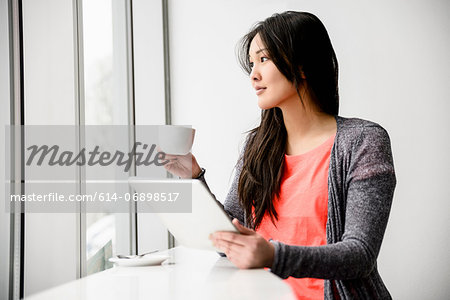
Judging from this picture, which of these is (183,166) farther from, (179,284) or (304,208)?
(179,284)

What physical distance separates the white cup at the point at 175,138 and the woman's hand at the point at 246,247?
283mm

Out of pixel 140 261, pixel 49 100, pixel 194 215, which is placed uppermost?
pixel 49 100

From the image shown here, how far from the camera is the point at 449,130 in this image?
249cm

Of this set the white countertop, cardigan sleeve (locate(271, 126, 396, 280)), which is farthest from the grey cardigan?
the white countertop

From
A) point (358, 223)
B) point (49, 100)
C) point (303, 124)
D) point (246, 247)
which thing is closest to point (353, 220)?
point (358, 223)

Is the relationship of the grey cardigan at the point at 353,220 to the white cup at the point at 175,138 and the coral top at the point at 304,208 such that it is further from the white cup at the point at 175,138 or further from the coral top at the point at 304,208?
the white cup at the point at 175,138

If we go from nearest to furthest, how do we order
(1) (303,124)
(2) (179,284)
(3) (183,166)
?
(2) (179,284) → (3) (183,166) → (1) (303,124)

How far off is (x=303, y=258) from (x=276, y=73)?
0.64m

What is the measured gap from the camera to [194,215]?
0.95 meters

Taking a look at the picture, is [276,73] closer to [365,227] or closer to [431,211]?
[365,227]

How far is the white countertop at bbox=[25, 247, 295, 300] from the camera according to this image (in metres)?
0.77

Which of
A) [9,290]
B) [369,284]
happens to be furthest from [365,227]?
[9,290]

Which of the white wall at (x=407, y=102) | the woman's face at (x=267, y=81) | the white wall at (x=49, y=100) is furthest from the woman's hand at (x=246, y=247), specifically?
the white wall at (x=407, y=102)

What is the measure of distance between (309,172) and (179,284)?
2.08 ft
